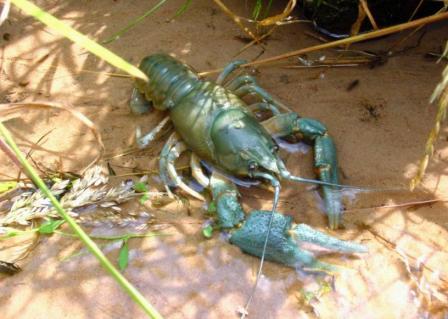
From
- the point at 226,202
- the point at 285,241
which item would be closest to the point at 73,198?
the point at 226,202

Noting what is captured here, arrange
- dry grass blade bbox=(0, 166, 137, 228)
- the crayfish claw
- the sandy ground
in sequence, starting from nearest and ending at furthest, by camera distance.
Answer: the sandy ground, the crayfish claw, dry grass blade bbox=(0, 166, 137, 228)

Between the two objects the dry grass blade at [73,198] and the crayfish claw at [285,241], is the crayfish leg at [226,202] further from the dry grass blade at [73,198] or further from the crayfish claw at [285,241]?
the dry grass blade at [73,198]

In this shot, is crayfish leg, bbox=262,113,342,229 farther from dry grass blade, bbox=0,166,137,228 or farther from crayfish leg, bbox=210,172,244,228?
dry grass blade, bbox=0,166,137,228

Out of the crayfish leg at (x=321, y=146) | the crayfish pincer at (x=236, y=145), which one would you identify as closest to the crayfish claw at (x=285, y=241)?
the crayfish pincer at (x=236, y=145)

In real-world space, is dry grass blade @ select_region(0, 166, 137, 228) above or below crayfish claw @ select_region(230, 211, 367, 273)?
above

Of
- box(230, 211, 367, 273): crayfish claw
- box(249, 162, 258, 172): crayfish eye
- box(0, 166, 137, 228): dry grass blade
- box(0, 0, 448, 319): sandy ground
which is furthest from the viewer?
box(249, 162, 258, 172): crayfish eye

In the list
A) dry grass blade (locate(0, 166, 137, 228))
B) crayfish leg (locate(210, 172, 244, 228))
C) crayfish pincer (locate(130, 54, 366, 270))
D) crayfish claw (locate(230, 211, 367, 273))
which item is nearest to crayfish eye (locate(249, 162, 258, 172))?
crayfish pincer (locate(130, 54, 366, 270))
